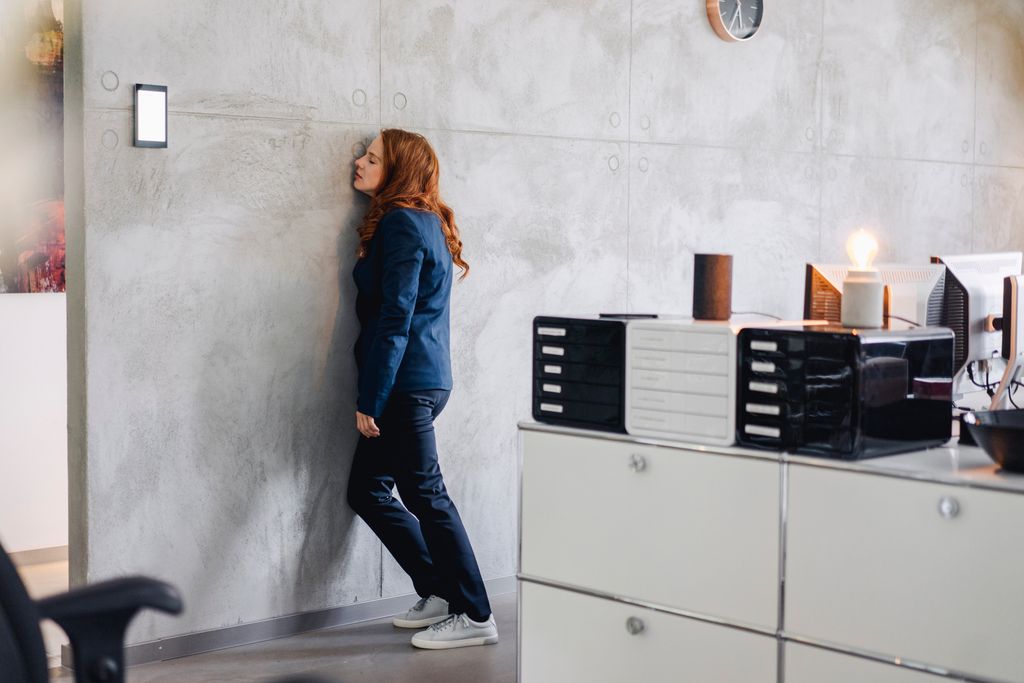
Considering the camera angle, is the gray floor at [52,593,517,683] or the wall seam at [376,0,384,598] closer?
the gray floor at [52,593,517,683]

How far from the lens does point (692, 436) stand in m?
2.99

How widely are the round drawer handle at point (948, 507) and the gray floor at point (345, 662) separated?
178cm

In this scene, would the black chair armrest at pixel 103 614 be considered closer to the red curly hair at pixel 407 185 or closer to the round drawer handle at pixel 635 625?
the round drawer handle at pixel 635 625

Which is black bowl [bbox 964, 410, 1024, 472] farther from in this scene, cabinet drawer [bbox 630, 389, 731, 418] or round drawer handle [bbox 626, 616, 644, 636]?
round drawer handle [bbox 626, 616, 644, 636]

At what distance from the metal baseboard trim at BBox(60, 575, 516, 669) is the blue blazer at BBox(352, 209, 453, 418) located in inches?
32.0

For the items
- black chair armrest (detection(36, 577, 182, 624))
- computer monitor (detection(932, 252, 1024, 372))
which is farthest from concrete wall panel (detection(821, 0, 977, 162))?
black chair armrest (detection(36, 577, 182, 624))

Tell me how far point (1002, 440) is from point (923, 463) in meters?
0.20

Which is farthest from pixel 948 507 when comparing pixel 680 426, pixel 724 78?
pixel 724 78

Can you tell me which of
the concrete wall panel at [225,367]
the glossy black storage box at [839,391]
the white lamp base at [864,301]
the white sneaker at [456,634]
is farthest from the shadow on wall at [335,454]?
the white lamp base at [864,301]

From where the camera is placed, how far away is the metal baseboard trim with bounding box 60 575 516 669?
4020mm

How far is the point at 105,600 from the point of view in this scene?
1.93 m

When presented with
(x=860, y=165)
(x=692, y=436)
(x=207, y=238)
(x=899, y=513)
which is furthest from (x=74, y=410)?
(x=860, y=165)

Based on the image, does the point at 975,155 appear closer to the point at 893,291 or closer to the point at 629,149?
the point at 629,149

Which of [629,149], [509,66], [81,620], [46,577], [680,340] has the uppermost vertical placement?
[509,66]
